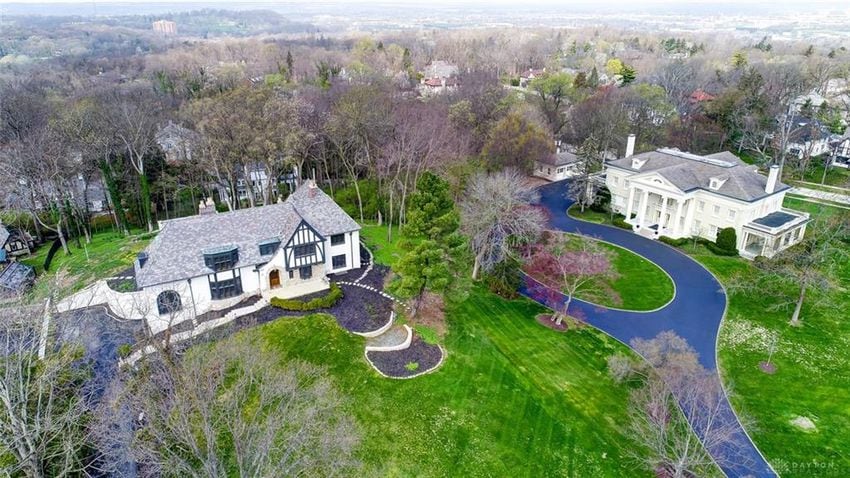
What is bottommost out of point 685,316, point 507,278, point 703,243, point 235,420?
point 685,316

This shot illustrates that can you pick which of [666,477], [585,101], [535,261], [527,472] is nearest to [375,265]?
[535,261]

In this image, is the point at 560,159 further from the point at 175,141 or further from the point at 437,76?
the point at 437,76

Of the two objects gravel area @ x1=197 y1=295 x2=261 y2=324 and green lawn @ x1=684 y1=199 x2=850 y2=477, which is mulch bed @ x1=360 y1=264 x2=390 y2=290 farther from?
green lawn @ x1=684 y1=199 x2=850 y2=477

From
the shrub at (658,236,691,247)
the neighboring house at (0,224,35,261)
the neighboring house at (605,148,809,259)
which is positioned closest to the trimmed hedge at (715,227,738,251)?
the neighboring house at (605,148,809,259)

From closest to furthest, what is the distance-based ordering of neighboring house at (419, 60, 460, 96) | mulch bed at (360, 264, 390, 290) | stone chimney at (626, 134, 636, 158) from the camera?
1. mulch bed at (360, 264, 390, 290)
2. stone chimney at (626, 134, 636, 158)
3. neighboring house at (419, 60, 460, 96)

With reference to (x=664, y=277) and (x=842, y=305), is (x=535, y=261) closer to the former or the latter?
(x=664, y=277)

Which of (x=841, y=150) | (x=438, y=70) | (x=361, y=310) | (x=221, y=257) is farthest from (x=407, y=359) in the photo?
(x=438, y=70)
